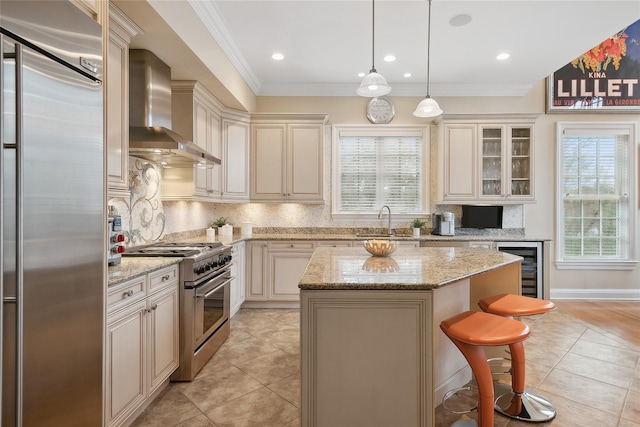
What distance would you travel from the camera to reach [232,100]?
414 centimetres

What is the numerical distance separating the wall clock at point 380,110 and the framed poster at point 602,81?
229cm

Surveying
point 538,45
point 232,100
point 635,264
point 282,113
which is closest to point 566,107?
point 538,45

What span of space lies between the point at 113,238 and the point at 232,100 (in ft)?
7.80

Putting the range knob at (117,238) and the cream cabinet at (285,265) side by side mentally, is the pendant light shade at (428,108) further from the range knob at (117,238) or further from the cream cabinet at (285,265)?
the range knob at (117,238)

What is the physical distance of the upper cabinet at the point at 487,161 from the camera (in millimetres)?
4676

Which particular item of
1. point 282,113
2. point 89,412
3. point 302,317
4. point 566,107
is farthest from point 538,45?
point 89,412

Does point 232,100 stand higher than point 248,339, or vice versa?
point 232,100

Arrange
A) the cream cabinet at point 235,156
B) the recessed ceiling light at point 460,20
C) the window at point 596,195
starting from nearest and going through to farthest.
→ the recessed ceiling light at point 460,20
the cream cabinet at point 235,156
the window at point 596,195

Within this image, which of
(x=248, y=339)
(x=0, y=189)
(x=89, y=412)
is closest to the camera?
(x=0, y=189)

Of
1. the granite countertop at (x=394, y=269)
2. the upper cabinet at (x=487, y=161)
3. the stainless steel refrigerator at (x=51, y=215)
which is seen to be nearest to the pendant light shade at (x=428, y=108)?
the granite countertop at (x=394, y=269)

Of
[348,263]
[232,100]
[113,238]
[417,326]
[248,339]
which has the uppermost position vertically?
[232,100]

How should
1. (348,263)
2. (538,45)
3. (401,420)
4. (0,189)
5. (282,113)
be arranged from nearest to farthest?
1. (0,189)
2. (401,420)
3. (348,263)
4. (538,45)
5. (282,113)

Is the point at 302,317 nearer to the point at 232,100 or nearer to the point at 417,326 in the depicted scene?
the point at 417,326

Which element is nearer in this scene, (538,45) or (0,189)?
(0,189)
